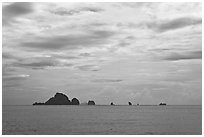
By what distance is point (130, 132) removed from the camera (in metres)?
52.3

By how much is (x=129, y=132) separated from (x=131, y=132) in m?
0.37

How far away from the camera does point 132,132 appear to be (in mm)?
52344

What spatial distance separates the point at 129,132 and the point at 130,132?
0.61ft

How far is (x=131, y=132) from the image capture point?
2057 inches

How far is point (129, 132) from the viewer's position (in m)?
52.3

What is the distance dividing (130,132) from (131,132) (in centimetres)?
19

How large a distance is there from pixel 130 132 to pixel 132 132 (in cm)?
39
